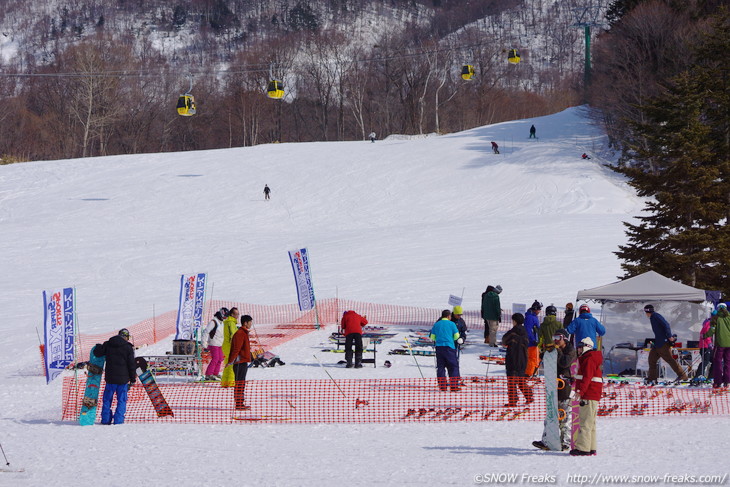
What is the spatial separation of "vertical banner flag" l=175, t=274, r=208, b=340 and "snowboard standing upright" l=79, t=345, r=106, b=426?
5799mm

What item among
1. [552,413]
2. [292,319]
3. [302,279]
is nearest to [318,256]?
[292,319]

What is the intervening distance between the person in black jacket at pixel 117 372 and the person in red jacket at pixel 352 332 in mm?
4959

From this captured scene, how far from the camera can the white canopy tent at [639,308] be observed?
16906 millimetres

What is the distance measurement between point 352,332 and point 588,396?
7.59 m

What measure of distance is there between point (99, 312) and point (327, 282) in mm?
7890

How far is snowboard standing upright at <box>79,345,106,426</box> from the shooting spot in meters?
12.4

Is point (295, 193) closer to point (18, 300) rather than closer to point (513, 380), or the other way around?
point (18, 300)

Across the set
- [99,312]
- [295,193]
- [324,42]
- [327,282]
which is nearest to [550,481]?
[99,312]

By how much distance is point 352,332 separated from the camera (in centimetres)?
1653

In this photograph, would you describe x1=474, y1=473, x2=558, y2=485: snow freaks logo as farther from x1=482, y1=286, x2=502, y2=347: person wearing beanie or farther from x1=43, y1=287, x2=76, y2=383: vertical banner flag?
x1=482, y1=286, x2=502, y2=347: person wearing beanie

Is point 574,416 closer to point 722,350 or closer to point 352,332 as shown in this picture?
point 722,350

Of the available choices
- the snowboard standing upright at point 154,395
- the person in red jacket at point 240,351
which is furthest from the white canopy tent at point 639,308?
the snowboard standing upright at point 154,395

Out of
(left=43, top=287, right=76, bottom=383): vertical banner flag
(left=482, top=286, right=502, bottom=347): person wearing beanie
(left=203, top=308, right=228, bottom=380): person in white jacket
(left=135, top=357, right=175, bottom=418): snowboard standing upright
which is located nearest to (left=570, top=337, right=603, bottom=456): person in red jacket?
(left=135, top=357, right=175, bottom=418): snowboard standing upright

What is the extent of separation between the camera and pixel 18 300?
28.9 m
